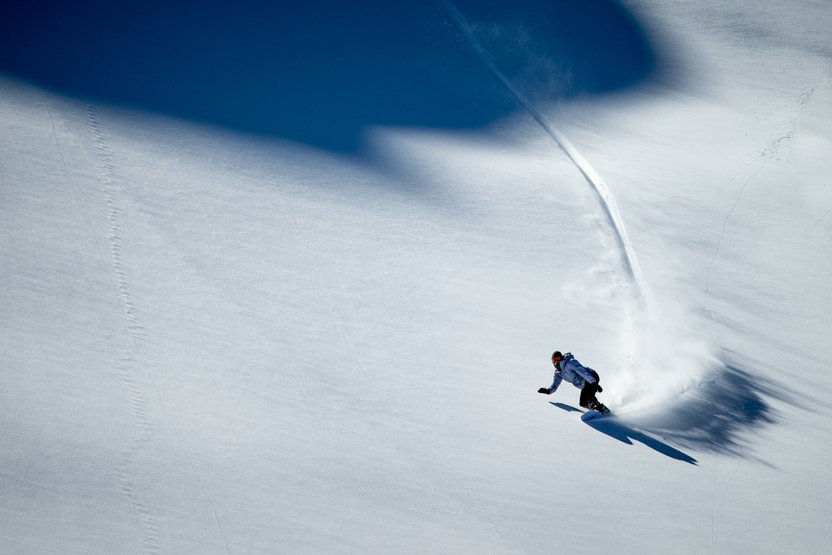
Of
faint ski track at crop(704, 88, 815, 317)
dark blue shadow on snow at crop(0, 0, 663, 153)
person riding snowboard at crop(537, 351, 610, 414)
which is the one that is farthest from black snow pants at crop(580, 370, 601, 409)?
dark blue shadow on snow at crop(0, 0, 663, 153)

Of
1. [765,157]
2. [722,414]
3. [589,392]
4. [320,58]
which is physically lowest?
[589,392]

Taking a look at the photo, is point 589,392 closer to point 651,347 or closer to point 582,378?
point 582,378

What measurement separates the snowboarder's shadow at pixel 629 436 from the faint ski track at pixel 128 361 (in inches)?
176

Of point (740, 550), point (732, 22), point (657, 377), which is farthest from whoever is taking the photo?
point (732, 22)

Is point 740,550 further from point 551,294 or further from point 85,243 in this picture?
point 85,243

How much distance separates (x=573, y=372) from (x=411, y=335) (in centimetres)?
216

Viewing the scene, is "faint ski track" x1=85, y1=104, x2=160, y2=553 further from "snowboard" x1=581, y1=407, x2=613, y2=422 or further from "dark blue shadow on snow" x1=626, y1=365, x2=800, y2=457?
"dark blue shadow on snow" x1=626, y1=365, x2=800, y2=457

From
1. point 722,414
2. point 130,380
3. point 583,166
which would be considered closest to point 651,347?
point 722,414

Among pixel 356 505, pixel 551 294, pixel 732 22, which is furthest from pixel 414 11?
pixel 356 505

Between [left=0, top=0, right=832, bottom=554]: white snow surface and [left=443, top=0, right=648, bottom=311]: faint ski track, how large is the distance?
16cm

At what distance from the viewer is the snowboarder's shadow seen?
709 cm

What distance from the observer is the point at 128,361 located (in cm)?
782

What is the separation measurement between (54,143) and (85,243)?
293cm

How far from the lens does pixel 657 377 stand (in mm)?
8305
